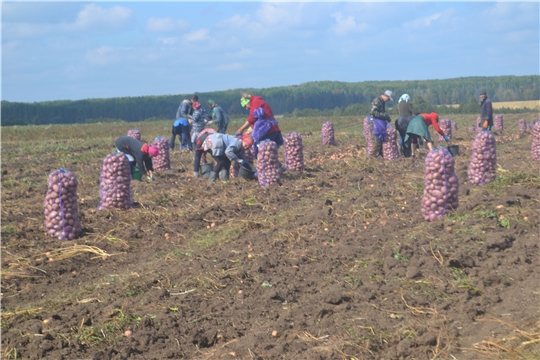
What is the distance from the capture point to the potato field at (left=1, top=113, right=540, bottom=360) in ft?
17.3

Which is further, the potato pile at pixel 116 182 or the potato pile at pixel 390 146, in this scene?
the potato pile at pixel 390 146

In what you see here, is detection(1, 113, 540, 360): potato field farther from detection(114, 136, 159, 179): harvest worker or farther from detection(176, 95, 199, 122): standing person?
detection(176, 95, 199, 122): standing person

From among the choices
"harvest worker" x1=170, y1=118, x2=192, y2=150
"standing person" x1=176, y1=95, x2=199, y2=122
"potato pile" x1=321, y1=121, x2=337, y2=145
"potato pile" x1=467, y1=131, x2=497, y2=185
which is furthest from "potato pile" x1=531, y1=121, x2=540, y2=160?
"harvest worker" x1=170, y1=118, x2=192, y2=150

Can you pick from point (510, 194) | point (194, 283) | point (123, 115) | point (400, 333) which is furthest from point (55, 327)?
point (123, 115)

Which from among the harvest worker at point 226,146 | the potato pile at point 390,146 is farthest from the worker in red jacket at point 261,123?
the potato pile at point 390,146

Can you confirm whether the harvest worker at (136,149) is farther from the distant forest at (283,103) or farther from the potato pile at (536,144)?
the distant forest at (283,103)

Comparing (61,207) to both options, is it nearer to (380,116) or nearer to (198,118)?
(380,116)

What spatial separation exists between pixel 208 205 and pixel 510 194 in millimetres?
4621

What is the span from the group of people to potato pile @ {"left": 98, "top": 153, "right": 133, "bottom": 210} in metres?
1.64

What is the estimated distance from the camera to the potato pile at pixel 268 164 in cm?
1205

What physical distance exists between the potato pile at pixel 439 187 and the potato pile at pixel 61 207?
4.54 m

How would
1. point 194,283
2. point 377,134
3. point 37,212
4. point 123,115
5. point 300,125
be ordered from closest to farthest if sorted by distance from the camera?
1. point 194,283
2. point 37,212
3. point 377,134
4. point 300,125
5. point 123,115

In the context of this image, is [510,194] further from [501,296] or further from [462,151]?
[462,151]

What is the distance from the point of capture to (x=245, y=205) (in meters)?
10.7
